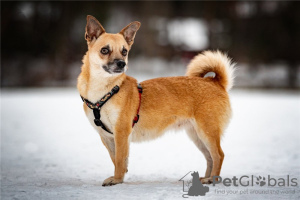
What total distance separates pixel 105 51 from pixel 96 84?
1.23ft

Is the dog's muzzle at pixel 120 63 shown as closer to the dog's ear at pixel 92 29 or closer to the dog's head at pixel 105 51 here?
the dog's head at pixel 105 51

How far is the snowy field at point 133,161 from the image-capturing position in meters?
3.33

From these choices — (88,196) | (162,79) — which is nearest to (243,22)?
(162,79)

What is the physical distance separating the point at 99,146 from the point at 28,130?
7.56 feet

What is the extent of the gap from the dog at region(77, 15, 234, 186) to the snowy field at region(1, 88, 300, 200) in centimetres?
41

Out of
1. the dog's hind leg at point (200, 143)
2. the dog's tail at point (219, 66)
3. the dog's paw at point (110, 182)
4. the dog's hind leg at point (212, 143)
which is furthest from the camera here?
the dog's tail at point (219, 66)

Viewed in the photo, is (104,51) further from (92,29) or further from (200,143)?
(200,143)

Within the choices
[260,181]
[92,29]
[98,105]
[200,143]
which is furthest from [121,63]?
[260,181]

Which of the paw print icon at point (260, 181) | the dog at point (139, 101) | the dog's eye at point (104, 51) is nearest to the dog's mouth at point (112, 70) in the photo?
the dog at point (139, 101)

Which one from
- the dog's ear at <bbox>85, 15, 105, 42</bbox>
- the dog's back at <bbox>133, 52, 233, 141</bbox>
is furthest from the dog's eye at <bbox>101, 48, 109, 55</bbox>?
the dog's back at <bbox>133, 52, 233, 141</bbox>

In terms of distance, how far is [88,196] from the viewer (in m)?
3.16

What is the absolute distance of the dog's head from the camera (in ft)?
11.4

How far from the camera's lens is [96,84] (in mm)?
3572

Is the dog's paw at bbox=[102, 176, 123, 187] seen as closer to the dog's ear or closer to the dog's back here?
the dog's back
